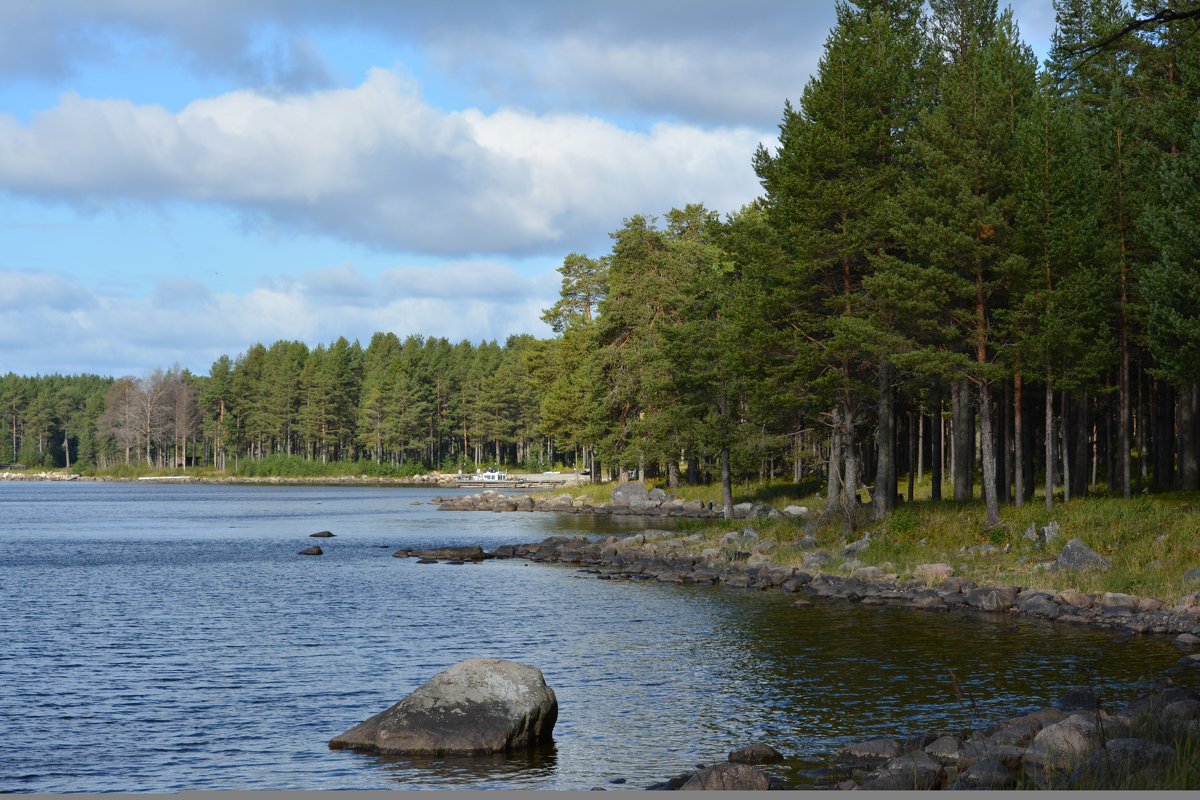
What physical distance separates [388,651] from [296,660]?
2493 millimetres

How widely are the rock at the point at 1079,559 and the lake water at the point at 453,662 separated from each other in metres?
4.89

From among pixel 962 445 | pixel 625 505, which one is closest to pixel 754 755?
pixel 962 445

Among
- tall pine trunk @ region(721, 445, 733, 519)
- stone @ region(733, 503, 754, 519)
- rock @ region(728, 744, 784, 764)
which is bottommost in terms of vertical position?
rock @ region(728, 744, 784, 764)

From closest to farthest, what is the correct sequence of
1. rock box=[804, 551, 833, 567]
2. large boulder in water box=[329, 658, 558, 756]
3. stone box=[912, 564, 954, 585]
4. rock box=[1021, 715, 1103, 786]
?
1. rock box=[1021, 715, 1103, 786]
2. large boulder in water box=[329, 658, 558, 756]
3. stone box=[912, 564, 954, 585]
4. rock box=[804, 551, 833, 567]

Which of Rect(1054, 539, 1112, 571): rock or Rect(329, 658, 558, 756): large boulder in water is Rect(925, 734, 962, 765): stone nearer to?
Rect(329, 658, 558, 756): large boulder in water

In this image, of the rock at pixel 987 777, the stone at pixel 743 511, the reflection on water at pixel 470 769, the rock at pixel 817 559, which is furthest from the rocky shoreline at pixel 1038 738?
the stone at pixel 743 511

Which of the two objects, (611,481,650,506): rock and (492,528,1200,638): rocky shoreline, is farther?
(611,481,650,506): rock

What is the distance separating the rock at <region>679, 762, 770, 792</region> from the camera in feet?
51.7

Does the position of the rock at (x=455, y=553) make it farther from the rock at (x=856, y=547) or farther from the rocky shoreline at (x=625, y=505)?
the rock at (x=856, y=547)

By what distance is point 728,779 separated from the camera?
15883 millimetres

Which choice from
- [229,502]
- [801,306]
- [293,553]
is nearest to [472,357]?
[229,502]

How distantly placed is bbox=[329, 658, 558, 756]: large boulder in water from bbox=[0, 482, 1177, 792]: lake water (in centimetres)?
45

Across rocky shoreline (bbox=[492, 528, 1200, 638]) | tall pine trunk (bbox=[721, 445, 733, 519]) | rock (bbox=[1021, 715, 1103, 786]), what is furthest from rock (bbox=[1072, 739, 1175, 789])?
tall pine trunk (bbox=[721, 445, 733, 519])

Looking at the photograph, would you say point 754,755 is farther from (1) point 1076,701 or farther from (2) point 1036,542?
(2) point 1036,542
